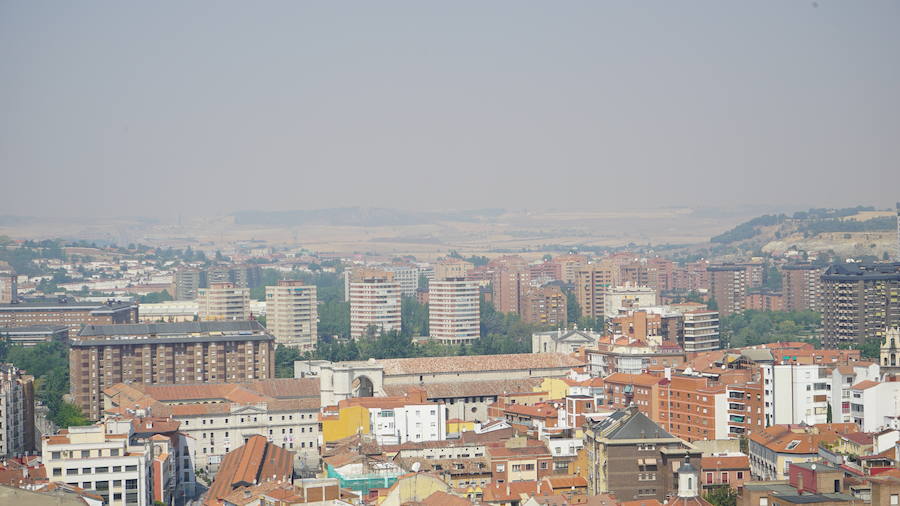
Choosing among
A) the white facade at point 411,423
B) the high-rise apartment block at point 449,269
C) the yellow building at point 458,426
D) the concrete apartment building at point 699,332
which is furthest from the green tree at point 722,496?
the high-rise apartment block at point 449,269

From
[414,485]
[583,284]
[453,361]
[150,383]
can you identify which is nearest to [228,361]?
[150,383]

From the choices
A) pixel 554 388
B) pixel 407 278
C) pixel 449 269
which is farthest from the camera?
pixel 407 278

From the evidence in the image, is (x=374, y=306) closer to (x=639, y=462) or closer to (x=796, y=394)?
(x=796, y=394)

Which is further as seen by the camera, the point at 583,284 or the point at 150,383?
the point at 583,284

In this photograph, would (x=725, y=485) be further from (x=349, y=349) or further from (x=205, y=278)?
(x=205, y=278)

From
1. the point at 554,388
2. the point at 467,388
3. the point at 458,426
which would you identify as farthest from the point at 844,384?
the point at 467,388

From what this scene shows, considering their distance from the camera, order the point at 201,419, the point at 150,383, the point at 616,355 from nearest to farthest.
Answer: the point at 201,419
the point at 616,355
the point at 150,383

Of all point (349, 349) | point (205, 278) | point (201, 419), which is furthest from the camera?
point (205, 278)
